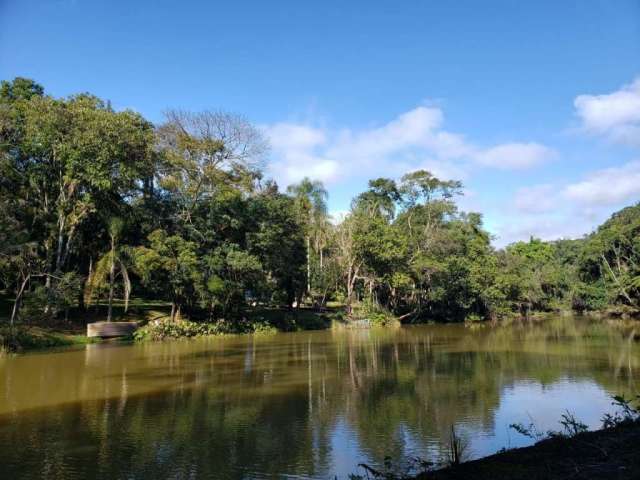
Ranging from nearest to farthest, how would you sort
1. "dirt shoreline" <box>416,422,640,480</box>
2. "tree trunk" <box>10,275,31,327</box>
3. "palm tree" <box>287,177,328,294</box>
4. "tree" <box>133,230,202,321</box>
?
"dirt shoreline" <box>416,422,640,480</box>
"tree trunk" <box>10,275,31,327</box>
"tree" <box>133,230,202,321</box>
"palm tree" <box>287,177,328,294</box>

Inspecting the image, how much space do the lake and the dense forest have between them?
26.7 ft

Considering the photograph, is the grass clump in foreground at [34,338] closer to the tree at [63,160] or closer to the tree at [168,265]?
the tree at [63,160]

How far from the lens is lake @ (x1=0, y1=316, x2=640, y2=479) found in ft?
27.9

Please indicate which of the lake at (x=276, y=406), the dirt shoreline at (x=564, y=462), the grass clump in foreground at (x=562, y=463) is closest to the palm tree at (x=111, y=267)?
the lake at (x=276, y=406)

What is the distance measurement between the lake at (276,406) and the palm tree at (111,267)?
21.3 ft

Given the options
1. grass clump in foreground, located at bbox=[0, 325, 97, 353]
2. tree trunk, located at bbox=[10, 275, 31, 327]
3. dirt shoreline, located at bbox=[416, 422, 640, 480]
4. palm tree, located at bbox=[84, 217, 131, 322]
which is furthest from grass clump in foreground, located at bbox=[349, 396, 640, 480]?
palm tree, located at bbox=[84, 217, 131, 322]

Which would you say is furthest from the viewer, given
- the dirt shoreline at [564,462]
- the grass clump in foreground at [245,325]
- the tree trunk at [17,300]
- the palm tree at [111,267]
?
the grass clump in foreground at [245,325]

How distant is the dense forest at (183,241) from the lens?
2877cm

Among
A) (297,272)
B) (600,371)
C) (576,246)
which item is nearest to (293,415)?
(600,371)

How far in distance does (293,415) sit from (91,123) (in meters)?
23.7

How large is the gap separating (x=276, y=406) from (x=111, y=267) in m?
20.1

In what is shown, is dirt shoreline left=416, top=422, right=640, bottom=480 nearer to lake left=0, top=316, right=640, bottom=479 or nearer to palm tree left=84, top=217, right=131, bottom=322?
lake left=0, top=316, right=640, bottom=479

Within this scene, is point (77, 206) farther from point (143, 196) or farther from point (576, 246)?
point (576, 246)

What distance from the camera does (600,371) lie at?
16781 millimetres
